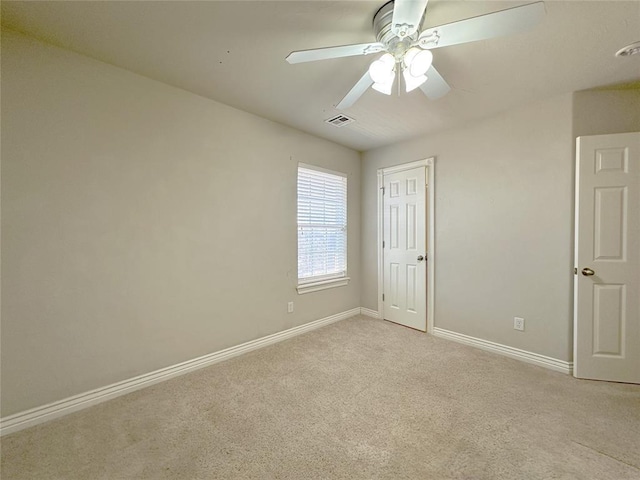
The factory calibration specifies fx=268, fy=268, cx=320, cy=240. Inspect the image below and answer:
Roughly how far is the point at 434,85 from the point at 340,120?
136cm

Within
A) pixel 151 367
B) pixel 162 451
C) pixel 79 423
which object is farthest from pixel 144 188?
pixel 162 451

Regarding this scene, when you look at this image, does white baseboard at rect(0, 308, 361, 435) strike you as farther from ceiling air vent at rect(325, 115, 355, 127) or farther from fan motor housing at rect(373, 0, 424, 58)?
fan motor housing at rect(373, 0, 424, 58)

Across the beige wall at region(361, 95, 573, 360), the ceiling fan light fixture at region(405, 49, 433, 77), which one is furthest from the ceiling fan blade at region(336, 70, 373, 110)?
the beige wall at region(361, 95, 573, 360)

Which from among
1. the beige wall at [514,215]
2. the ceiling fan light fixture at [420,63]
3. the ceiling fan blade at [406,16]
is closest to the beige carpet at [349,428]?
the beige wall at [514,215]

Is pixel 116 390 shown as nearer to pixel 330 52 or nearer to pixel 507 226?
pixel 330 52

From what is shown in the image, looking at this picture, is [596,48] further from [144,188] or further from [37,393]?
[37,393]

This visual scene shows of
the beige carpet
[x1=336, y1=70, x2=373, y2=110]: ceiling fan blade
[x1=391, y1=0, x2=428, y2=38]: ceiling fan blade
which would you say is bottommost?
the beige carpet

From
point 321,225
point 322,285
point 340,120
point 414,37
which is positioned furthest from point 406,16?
point 322,285

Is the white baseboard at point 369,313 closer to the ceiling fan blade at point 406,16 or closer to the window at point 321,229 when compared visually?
the window at point 321,229

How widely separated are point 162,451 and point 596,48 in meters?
3.74

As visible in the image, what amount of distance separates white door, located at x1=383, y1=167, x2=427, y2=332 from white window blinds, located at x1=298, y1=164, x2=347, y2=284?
0.63 meters

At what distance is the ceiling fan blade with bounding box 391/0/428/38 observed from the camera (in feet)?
3.94

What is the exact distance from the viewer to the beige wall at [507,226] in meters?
2.47

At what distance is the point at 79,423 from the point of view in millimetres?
1777
